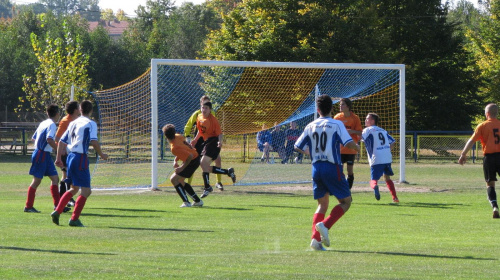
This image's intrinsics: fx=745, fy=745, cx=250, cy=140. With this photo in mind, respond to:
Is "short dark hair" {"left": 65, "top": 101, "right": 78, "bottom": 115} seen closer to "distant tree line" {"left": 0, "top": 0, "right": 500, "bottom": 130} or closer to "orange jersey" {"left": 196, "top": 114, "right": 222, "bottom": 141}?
"orange jersey" {"left": 196, "top": 114, "right": 222, "bottom": 141}

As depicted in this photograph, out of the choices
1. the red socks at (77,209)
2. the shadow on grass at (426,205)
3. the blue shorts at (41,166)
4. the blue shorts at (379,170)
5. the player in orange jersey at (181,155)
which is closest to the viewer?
the red socks at (77,209)

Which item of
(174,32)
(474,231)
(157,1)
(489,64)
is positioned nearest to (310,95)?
(474,231)

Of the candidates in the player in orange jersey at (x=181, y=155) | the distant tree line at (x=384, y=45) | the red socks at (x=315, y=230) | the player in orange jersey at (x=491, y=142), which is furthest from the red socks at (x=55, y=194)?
the distant tree line at (x=384, y=45)

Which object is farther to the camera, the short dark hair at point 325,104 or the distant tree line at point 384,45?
the distant tree line at point 384,45

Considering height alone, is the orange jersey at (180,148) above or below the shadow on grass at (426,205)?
above

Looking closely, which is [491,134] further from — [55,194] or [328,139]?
[55,194]

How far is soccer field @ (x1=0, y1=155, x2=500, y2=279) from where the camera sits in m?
6.91

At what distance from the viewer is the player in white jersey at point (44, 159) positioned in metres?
12.1

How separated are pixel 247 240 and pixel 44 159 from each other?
487 cm

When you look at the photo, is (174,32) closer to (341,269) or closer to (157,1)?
(157,1)

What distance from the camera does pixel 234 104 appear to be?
84.1 feet

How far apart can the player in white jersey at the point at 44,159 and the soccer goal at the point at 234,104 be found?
5489 mm

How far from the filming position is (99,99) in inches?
739

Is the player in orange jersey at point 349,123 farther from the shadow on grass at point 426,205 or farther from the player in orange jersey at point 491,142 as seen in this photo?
the player in orange jersey at point 491,142
